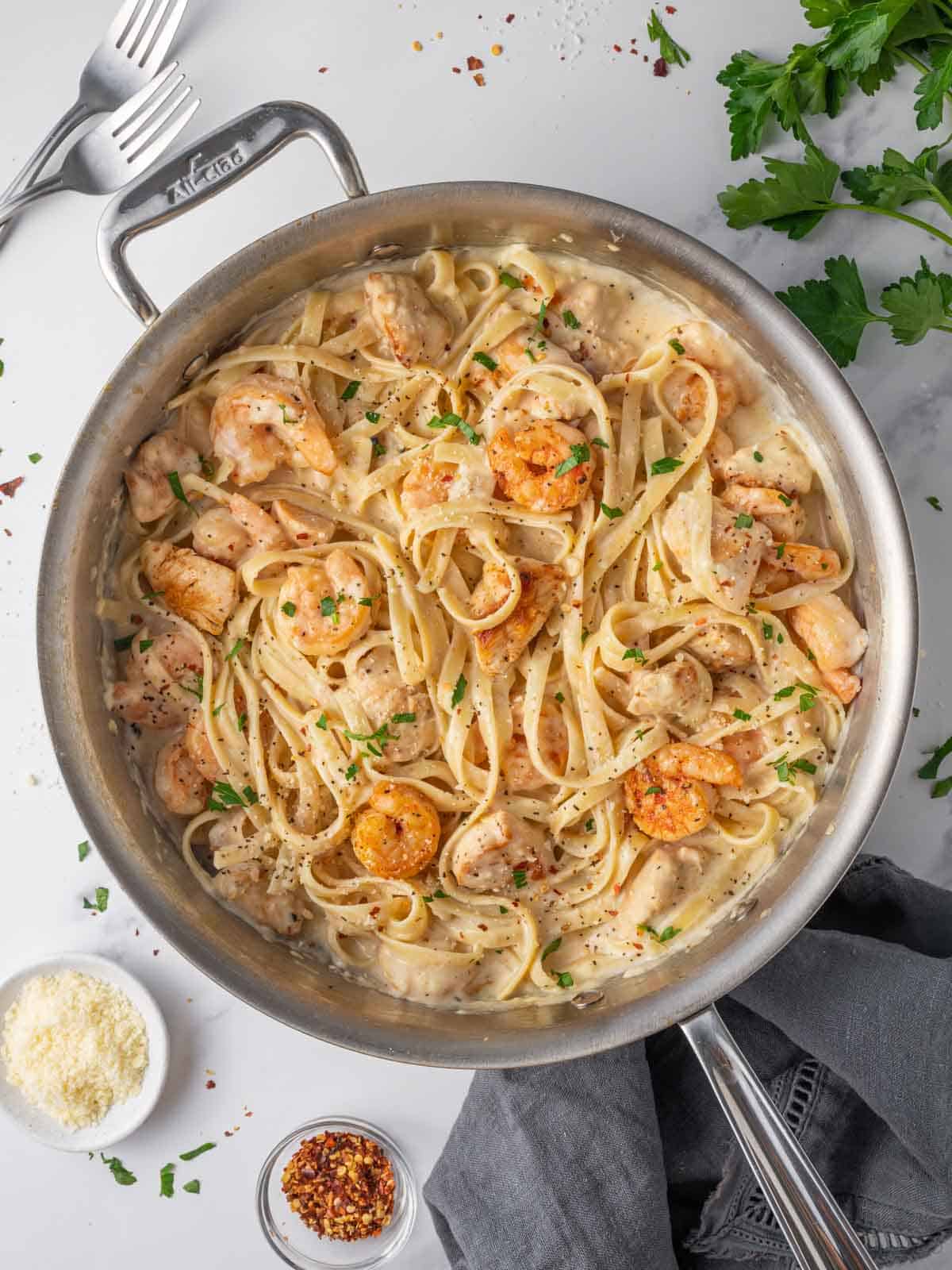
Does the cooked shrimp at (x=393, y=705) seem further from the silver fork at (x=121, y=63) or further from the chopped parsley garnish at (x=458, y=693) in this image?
the silver fork at (x=121, y=63)

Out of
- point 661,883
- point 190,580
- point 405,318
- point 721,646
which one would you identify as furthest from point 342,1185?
point 405,318

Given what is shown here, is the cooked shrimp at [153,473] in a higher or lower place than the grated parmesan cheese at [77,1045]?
higher

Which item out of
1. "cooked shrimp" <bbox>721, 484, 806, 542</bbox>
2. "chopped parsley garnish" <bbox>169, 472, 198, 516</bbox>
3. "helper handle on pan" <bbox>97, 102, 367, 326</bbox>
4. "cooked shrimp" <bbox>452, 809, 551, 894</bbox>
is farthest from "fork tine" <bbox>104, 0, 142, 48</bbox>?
"cooked shrimp" <bbox>452, 809, 551, 894</bbox>

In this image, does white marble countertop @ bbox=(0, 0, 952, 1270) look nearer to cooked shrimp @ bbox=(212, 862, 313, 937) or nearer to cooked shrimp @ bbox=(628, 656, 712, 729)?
cooked shrimp @ bbox=(212, 862, 313, 937)

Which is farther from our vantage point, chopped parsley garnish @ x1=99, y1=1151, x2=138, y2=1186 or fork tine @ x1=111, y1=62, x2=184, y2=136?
chopped parsley garnish @ x1=99, y1=1151, x2=138, y2=1186

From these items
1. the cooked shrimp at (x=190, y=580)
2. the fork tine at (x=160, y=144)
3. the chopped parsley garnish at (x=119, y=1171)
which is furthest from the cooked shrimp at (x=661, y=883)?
the fork tine at (x=160, y=144)

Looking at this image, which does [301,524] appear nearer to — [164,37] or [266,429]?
[266,429]
